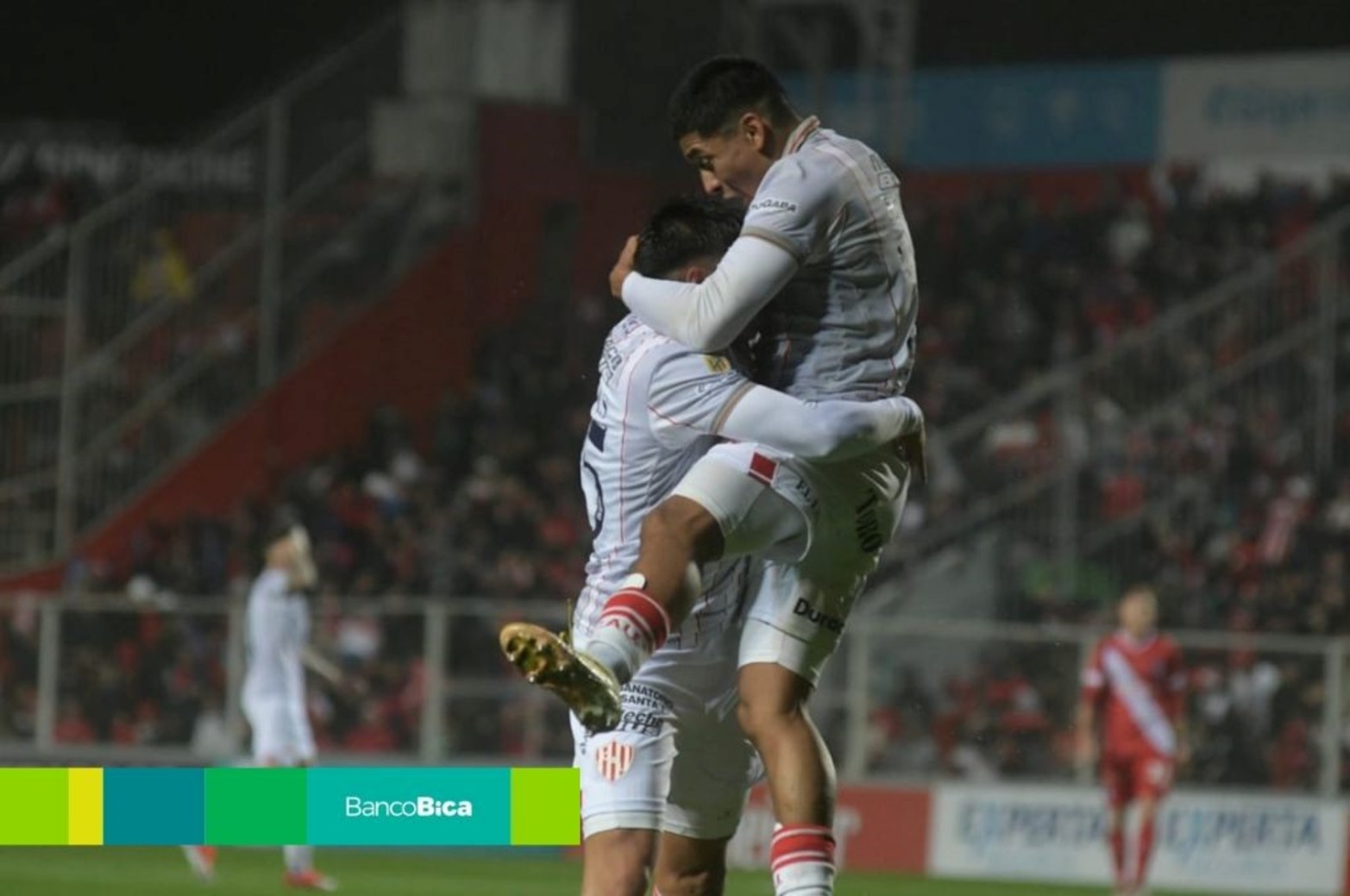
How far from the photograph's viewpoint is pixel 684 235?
7.75 metres

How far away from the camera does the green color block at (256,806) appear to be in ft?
24.2

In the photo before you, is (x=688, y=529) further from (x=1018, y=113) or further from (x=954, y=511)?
(x=1018, y=113)

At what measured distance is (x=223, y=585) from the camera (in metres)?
21.6

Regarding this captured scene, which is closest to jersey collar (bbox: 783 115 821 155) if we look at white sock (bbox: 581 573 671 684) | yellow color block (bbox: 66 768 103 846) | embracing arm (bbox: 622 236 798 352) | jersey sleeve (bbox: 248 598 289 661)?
embracing arm (bbox: 622 236 798 352)

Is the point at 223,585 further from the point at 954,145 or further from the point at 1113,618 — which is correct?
the point at 954,145

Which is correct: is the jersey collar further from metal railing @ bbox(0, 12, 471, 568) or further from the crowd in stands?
metal railing @ bbox(0, 12, 471, 568)

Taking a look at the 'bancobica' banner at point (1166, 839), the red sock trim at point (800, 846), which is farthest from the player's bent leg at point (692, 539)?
the 'bancobica' banner at point (1166, 839)

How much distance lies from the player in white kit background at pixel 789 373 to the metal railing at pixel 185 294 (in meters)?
15.7

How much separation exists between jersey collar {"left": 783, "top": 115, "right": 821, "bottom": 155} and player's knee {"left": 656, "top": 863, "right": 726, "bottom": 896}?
1970 mm

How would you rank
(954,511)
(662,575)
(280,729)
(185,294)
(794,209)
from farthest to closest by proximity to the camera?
(185,294)
(954,511)
(280,729)
(794,209)
(662,575)

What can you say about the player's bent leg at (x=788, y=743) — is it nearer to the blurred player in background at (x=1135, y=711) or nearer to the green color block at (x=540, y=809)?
the green color block at (x=540, y=809)

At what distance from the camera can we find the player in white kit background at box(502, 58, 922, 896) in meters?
7.29

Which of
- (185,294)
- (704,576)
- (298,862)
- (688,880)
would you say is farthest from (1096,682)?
(704,576)

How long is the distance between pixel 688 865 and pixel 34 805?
1.77 metres
